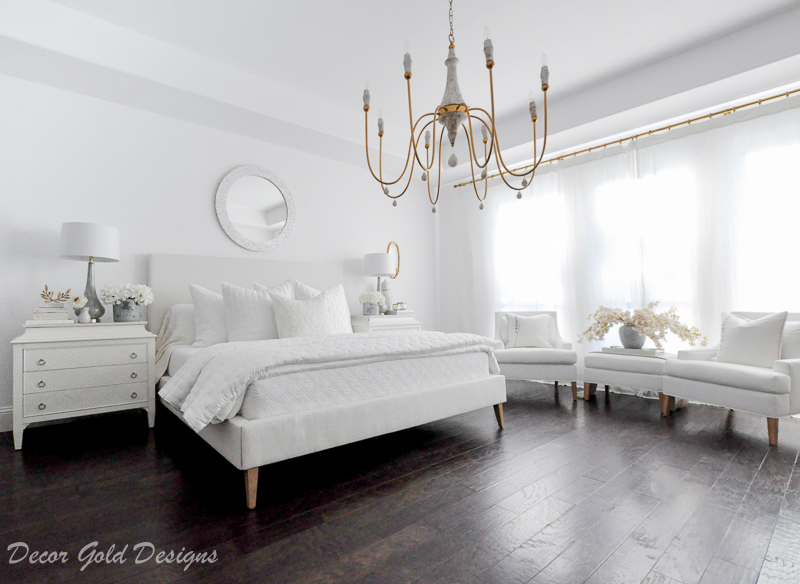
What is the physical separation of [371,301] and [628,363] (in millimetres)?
2571

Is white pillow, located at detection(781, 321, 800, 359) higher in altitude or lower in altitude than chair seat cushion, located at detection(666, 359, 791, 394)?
higher

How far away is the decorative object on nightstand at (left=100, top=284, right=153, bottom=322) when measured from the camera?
9.96 feet

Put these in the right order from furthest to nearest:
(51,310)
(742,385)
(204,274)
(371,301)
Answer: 1. (371,301)
2. (204,274)
3. (51,310)
4. (742,385)

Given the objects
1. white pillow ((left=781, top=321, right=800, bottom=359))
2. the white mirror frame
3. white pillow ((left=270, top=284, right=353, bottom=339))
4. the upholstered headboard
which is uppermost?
the white mirror frame

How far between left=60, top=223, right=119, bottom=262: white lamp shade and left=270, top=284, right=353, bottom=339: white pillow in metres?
1.18

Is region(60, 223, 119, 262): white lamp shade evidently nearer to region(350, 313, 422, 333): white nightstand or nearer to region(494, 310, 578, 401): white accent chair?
region(350, 313, 422, 333): white nightstand

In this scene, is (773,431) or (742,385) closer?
(773,431)

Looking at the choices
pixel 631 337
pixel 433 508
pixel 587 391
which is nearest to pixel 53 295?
pixel 433 508

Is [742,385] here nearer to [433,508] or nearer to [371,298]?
[433,508]

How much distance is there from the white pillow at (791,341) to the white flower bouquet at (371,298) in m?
3.40

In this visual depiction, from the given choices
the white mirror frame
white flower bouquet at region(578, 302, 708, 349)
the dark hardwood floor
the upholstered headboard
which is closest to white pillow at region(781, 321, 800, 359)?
the dark hardwood floor

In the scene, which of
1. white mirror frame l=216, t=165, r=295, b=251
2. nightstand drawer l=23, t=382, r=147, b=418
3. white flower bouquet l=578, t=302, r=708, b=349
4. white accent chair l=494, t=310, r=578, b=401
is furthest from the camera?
white mirror frame l=216, t=165, r=295, b=251

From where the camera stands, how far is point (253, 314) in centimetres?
317

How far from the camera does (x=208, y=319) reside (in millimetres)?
3227
